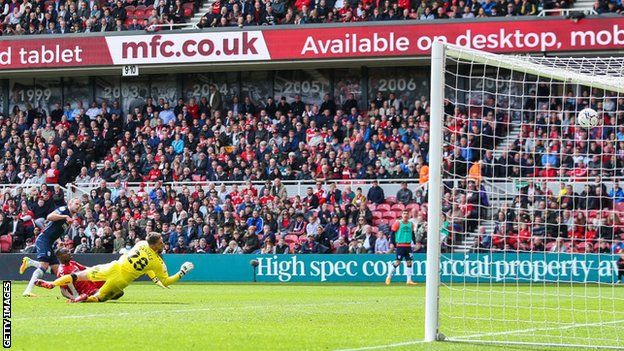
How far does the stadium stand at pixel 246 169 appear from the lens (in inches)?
1196

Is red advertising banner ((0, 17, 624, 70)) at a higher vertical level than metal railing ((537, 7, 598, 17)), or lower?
lower

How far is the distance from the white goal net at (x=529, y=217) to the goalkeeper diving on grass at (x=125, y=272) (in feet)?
14.4

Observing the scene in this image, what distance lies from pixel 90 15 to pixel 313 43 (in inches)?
323

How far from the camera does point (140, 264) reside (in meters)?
17.9

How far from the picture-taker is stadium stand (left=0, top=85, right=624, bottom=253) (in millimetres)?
30375

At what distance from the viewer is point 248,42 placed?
36812mm

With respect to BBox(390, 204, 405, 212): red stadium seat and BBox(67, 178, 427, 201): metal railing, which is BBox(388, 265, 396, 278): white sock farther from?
BBox(67, 178, 427, 201): metal railing

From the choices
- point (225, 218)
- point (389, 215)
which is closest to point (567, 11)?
point (389, 215)

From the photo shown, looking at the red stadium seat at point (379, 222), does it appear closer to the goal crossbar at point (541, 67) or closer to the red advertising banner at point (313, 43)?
the red advertising banner at point (313, 43)

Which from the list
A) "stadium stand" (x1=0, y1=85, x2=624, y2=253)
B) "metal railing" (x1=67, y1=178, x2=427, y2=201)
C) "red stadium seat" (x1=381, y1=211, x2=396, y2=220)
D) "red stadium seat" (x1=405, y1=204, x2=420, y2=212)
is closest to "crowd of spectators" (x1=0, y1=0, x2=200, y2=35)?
"stadium stand" (x1=0, y1=85, x2=624, y2=253)

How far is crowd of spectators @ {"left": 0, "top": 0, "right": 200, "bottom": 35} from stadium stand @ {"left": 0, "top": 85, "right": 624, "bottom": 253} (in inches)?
115

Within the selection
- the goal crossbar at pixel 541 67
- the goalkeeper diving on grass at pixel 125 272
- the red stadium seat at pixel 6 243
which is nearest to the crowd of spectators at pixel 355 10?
the red stadium seat at pixel 6 243

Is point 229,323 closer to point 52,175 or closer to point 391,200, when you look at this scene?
point 391,200

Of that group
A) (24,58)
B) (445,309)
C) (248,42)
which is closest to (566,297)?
(445,309)
